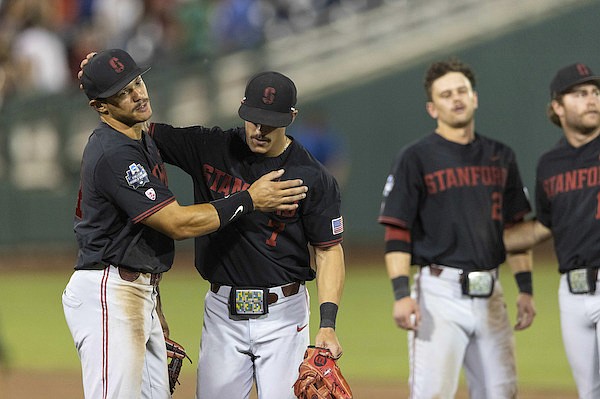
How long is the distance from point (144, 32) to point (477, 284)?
41.1 ft

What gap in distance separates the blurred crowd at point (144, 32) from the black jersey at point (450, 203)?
36.4 feet

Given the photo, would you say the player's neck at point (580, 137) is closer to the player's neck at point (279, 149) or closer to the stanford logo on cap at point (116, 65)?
the player's neck at point (279, 149)

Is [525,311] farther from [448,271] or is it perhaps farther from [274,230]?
[274,230]

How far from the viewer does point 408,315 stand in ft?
20.1

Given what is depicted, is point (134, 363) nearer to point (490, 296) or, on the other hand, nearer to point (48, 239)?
point (490, 296)

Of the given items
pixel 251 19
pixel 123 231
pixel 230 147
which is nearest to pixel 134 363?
pixel 123 231

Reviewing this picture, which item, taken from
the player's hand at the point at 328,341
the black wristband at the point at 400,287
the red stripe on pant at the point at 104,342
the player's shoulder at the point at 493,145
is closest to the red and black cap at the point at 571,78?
the player's shoulder at the point at 493,145

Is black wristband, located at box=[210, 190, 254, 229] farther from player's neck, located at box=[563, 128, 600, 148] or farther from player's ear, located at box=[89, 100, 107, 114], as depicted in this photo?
player's neck, located at box=[563, 128, 600, 148]

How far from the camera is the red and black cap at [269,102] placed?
5.24 m

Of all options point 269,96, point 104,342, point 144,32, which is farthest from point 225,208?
point 144,32

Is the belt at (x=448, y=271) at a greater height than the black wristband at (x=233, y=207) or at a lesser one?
lesser

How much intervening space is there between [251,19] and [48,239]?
16.0ft

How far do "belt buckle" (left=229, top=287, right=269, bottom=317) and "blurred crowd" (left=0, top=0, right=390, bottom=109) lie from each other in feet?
39.8

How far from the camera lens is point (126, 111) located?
5223mm
